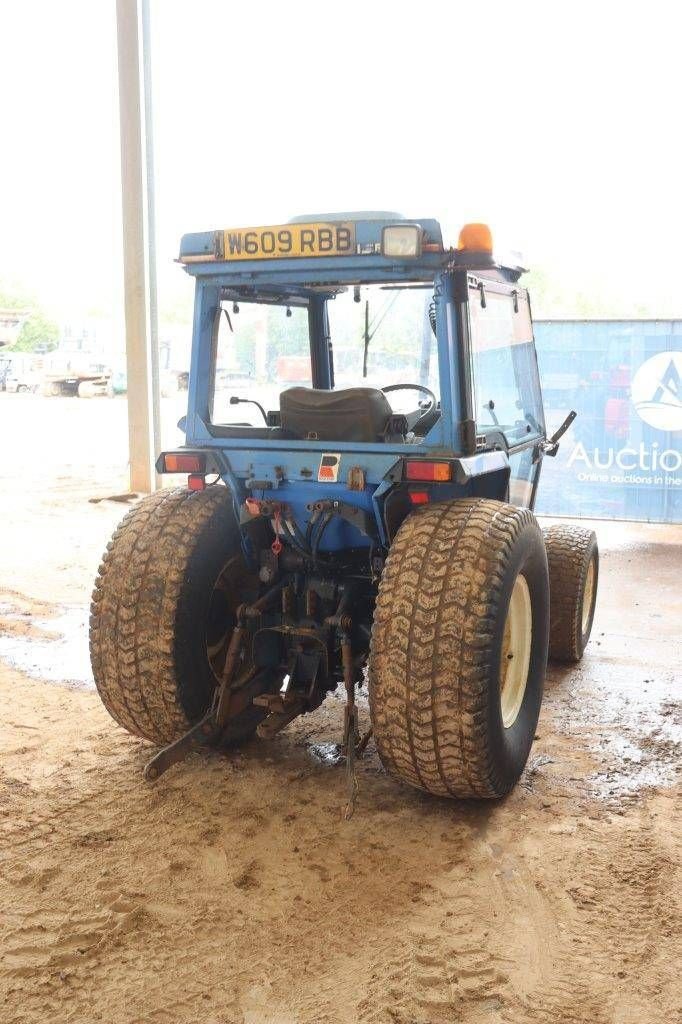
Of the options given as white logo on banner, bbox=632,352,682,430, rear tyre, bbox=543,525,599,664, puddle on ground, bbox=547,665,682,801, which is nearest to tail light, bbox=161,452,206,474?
puddle on ground, bbox=547,665,682,801

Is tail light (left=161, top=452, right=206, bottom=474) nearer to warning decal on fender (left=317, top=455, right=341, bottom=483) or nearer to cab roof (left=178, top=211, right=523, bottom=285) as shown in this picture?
warning decal on fender (left=317, top=455, right=341, bottom=483)

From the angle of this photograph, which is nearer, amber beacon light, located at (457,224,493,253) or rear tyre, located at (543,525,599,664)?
amber beacon light, located at (457,224,493,253)

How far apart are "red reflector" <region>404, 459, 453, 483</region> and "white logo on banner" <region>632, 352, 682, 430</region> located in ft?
19.1

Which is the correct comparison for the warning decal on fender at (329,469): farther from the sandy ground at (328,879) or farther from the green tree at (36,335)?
the green tree at (36,335)

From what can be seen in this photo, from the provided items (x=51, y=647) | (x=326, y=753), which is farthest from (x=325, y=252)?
(x=51, y=647)

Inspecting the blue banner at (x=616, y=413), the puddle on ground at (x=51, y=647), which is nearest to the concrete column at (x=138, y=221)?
the blue banner at (x=616, y=413)

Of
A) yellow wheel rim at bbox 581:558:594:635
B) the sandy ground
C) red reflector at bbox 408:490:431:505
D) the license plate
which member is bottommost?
the sandy ground

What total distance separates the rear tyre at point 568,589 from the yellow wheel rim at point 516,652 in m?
1.27

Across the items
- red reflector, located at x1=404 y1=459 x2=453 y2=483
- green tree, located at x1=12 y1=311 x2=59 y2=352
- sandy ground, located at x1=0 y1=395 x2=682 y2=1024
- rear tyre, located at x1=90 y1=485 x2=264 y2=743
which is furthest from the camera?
green tree, located at x1=12 y1=311 x2=59 y2=352

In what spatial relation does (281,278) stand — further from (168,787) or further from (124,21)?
(124,21)

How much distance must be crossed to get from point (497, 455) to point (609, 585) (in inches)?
139

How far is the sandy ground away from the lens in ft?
8.33

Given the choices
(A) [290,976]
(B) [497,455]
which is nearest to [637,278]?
(B) [497,455]

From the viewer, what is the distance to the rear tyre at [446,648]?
3.19m
